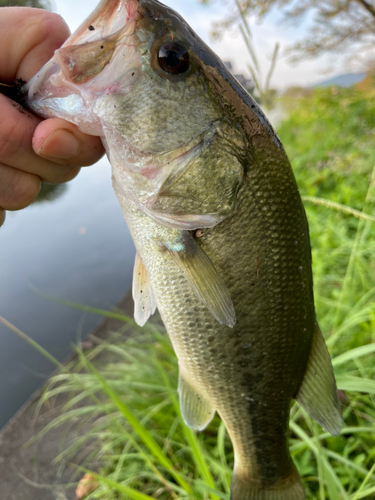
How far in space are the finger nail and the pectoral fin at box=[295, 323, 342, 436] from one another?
2.98ft

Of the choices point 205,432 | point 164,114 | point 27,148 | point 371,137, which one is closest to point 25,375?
point 205,432

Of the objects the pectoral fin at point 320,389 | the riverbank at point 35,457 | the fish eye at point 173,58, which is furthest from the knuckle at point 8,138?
the riverbank at point 35,457

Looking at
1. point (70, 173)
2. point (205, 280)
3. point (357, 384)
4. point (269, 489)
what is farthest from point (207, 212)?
point (269, 489)

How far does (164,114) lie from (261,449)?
1138mm

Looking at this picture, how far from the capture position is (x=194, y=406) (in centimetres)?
113

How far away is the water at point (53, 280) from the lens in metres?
3.25

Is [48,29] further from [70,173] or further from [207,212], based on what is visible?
[207,212]

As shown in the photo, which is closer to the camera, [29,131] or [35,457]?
[29,131]

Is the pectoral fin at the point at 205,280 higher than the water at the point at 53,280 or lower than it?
higher

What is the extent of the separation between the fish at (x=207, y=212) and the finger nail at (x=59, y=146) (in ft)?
0.16

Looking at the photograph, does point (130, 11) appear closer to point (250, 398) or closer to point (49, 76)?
point (49, 76)

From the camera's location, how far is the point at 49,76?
0.71 metres

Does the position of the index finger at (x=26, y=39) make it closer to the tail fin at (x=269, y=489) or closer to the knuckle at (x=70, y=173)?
the knuckle at (x=70, y=173)

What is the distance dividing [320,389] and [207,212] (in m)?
0.69
